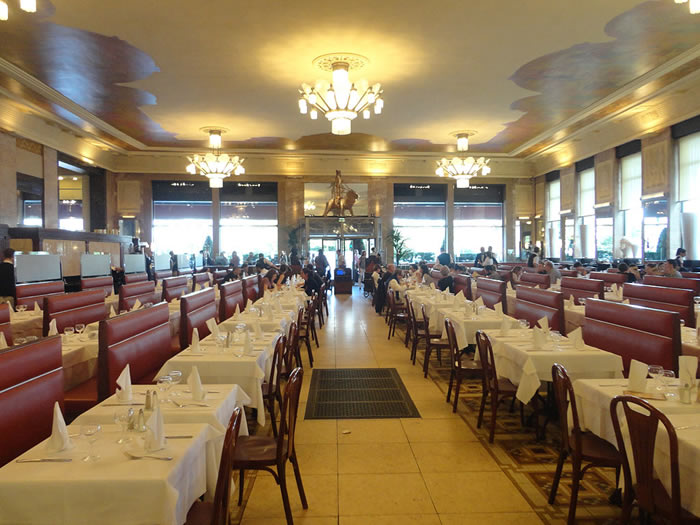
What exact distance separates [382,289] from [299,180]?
8.43 metres

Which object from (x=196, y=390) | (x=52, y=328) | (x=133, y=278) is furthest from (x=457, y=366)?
(x=133, y=278)

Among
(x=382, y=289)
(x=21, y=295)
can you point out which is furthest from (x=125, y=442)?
(x=382, y=289)

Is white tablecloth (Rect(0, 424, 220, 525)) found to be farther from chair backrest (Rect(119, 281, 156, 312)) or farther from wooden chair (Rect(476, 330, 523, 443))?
chair backrest (Rect(119, 281, 156, 312))

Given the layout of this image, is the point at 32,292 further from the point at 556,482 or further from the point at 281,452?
the point at 556,482

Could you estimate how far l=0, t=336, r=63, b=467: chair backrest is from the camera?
2152mm

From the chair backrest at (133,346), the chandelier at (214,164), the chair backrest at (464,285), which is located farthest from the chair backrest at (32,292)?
the chair backrest at (464,285)

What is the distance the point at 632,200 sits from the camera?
12836 millimetres

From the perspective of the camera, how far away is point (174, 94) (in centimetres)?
998

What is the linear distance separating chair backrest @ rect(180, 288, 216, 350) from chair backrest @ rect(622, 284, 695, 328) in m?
5.01

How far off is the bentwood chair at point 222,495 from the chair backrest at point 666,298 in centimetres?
484

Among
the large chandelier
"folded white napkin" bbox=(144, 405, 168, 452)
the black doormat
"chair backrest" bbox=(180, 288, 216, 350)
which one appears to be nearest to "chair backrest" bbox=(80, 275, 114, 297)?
"chair backrest" bbox=(180, 288, 216, 350)

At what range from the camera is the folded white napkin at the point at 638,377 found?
8.71ft

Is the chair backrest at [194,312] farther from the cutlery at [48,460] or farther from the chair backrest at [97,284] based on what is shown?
the chair backrest at [97,284]

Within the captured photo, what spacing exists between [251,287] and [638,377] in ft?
22.8
